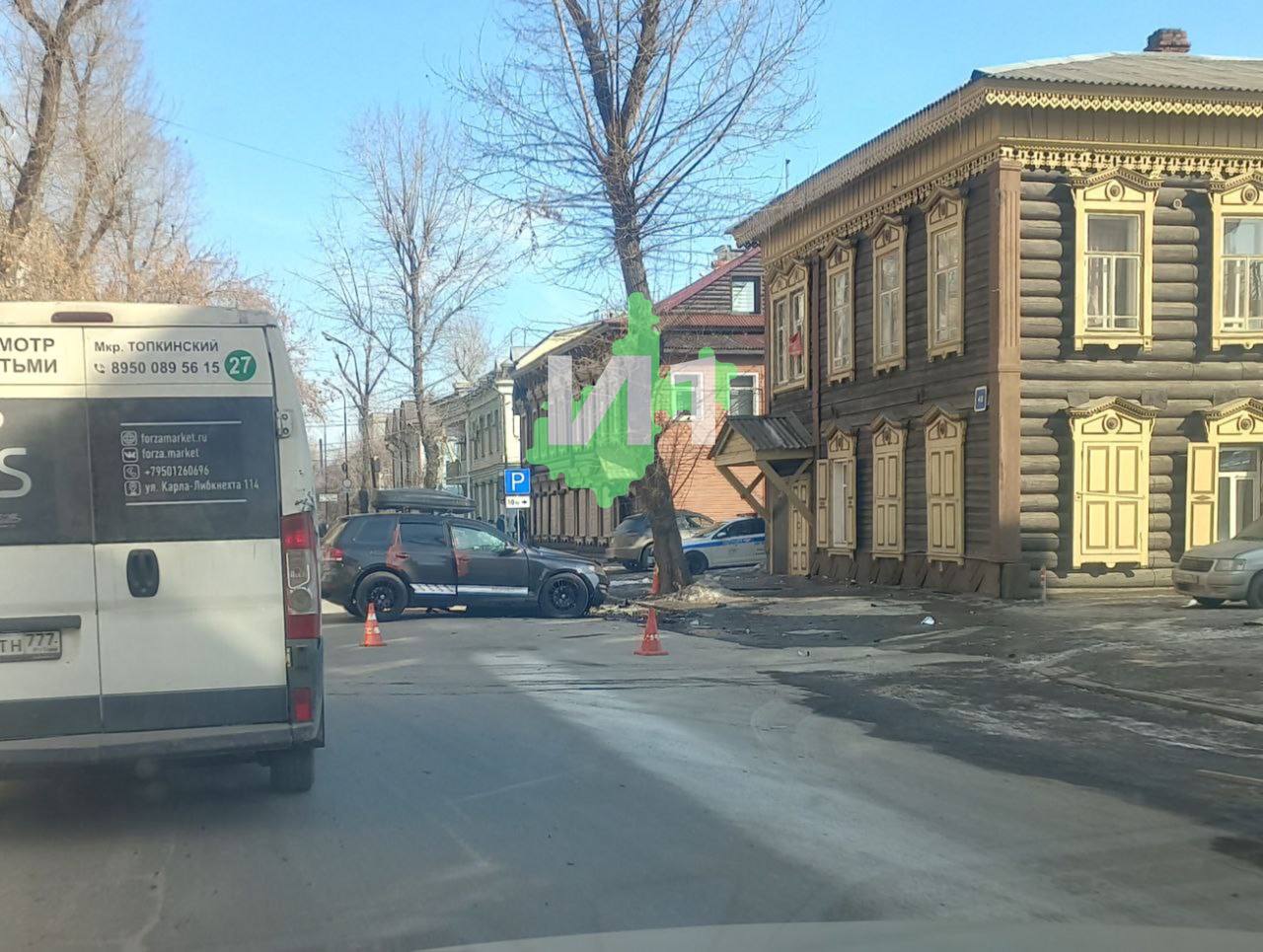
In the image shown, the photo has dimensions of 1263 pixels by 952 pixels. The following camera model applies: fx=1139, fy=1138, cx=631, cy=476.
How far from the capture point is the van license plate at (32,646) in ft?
18.0

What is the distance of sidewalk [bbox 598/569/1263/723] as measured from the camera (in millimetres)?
10453

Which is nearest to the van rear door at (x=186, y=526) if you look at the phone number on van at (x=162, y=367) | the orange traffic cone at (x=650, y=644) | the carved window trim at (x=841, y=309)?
the phone number on van at (x=162, y=367)

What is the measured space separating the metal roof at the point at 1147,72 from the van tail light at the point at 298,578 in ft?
47.4

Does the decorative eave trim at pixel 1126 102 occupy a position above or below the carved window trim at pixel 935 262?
above

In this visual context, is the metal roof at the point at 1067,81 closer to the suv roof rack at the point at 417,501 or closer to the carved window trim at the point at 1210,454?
the carved window trim at the point at 1210,454

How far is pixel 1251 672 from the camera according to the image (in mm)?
10523

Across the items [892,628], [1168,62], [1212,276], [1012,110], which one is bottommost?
[892,628]

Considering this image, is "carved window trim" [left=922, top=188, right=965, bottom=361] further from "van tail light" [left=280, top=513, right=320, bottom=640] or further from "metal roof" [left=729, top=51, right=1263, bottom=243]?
"van tail light" [left=280, top=513, right=320, bottom=640]

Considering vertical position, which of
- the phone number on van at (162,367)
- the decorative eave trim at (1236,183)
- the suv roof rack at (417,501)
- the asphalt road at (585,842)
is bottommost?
the asphalt road at (585,842)

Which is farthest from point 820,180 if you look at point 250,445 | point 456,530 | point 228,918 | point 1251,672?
point 228,918

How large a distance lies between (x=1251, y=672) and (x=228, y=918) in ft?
31.0

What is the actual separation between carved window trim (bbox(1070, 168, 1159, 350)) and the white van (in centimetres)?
1471

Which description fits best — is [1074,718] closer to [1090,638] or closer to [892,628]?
[1090,638]

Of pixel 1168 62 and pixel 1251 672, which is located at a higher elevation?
pixel 1168 62
